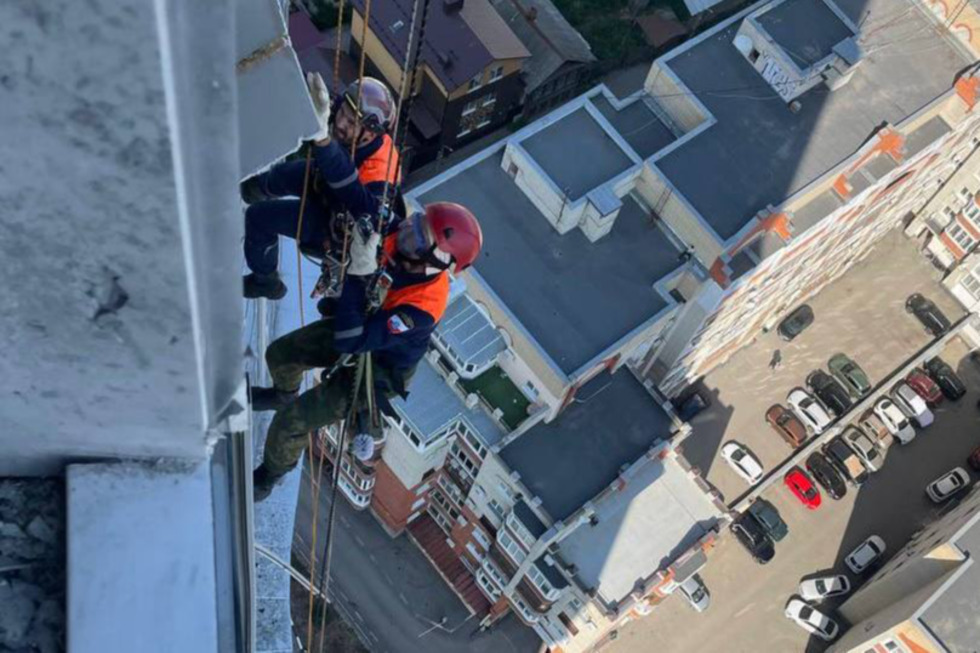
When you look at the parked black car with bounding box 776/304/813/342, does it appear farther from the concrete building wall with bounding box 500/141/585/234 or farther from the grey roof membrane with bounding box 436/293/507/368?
the grey roof membrane with bounding box 436/293/507/368

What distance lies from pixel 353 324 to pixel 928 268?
89.1ft

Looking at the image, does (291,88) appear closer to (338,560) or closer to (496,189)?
(496,189)

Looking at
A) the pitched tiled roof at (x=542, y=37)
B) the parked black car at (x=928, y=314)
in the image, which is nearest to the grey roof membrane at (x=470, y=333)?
the pitched tiled roof at (x=542, y=37)

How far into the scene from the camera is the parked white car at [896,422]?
28.6 metres

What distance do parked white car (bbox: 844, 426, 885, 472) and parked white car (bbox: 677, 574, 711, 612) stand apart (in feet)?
20.9

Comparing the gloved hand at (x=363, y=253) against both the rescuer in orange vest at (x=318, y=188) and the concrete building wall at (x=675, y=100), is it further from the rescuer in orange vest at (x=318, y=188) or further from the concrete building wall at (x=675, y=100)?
the concrete building wall at (x=675, y=100)

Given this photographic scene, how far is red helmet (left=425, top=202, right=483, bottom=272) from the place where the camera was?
843cm

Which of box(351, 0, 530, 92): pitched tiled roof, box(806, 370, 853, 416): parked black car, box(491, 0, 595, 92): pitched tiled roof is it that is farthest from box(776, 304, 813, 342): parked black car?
box(351, 0, 530, 92): pitched tiled roof

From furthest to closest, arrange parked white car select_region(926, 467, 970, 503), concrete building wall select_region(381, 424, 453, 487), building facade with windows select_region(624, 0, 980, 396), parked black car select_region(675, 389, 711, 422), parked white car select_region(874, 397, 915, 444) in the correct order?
1. parked white car select_region(874, 397, 915, 444)
2. parked white car select_region(926, 467, 970, 503)
3. parked black car select_region(675, 389, 711, 422)
4. building facade with windows select_region(624, 0, 980, 396)
5. concrete building wall select_region(381, 424, 453, 487)

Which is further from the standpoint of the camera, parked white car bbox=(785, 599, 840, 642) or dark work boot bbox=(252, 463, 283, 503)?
parked white car bbox=(785, 599, 840, 642)

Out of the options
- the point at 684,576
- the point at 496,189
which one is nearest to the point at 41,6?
the point at 496,189

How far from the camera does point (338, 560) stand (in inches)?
941

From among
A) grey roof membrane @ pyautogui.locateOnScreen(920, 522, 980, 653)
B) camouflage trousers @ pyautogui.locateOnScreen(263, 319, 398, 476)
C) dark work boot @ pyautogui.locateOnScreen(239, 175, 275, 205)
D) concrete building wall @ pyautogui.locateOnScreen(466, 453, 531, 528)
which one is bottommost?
grey roof membrane @ pyautogui.locateOnScreen(920, 522, 980, 653)

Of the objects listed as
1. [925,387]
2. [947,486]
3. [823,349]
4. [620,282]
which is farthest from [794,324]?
[620,282]
